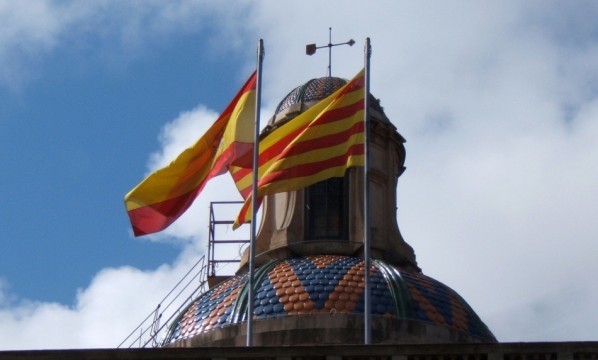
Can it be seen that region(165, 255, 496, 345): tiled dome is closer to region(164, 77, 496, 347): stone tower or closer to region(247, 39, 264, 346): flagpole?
region(164, 77, 496, 347): stone tower

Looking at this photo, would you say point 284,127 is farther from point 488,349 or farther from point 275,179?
point 488,349

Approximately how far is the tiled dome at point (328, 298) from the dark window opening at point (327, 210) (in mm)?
2490

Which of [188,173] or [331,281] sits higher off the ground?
[188,173]

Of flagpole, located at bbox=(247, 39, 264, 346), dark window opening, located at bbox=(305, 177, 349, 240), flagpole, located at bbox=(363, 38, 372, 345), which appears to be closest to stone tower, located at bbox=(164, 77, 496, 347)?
dark window opening, located at bbox=(305, 177, 349, 240)

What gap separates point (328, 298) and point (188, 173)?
17.7ft

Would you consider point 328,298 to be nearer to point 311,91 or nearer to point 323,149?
point 323,149

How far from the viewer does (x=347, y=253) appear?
44.7 m

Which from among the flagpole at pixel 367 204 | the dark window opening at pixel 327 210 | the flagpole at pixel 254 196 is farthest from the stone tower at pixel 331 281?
the flagpole at pixel 254 196

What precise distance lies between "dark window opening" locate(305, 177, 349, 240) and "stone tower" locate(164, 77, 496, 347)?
2cm

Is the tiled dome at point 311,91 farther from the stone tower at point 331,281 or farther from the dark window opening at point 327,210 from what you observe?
the dark window opening at point 327,210

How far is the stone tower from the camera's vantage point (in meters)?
40.3

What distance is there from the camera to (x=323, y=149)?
3688cm

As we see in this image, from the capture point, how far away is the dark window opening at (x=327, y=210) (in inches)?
1827

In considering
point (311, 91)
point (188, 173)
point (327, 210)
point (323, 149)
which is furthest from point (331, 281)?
point (311, 91)
